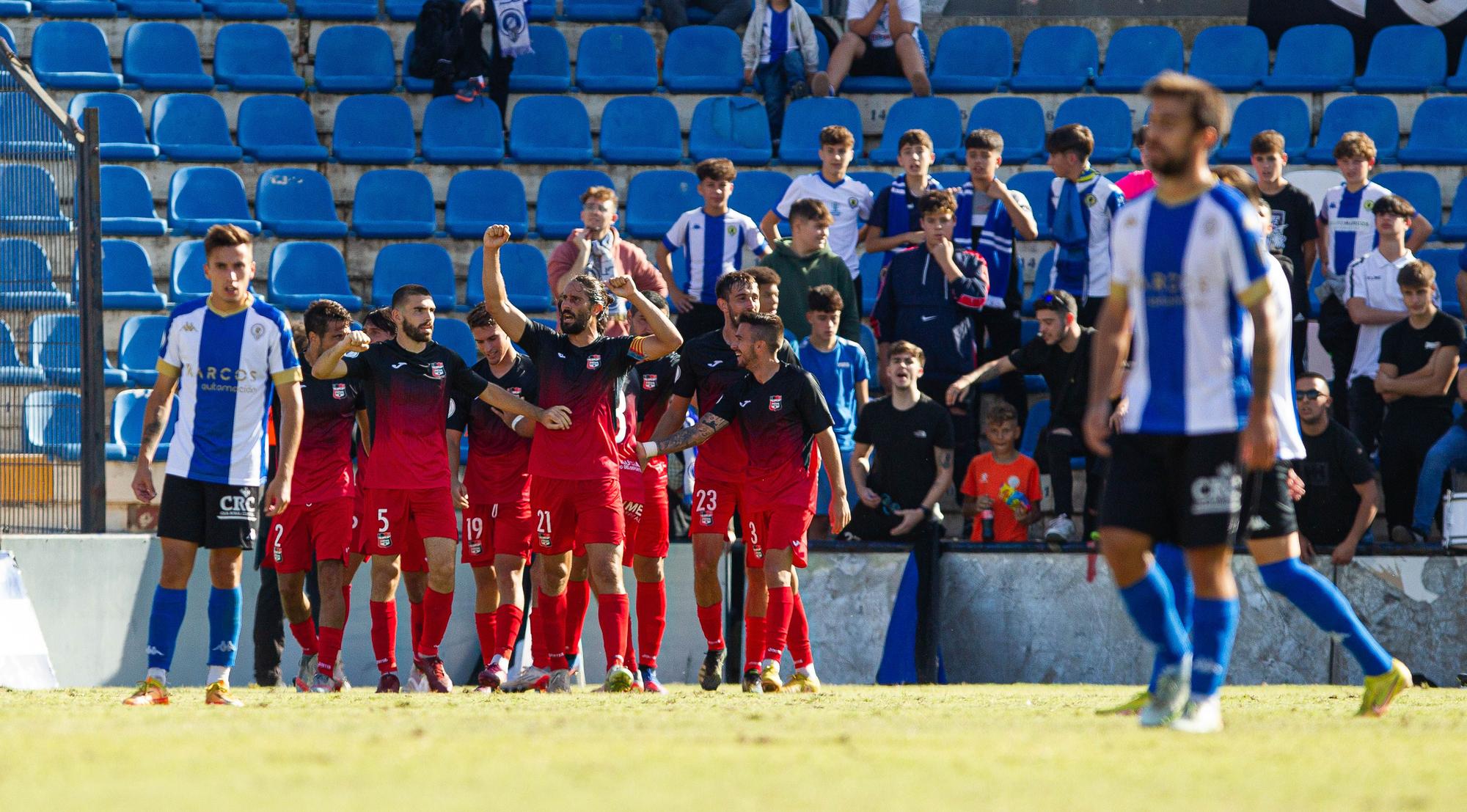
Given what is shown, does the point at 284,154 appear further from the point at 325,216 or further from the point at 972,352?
the point at 972,352

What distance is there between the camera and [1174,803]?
3.76m

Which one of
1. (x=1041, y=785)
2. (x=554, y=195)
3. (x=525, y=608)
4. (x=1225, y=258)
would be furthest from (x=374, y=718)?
(x=554, y=195)

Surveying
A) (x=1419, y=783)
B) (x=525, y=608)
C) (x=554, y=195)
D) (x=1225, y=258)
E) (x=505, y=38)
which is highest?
(x=505, y=38)

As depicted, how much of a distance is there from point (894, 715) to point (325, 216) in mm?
8569

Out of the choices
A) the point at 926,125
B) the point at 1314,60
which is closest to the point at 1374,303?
the point at 1314,60

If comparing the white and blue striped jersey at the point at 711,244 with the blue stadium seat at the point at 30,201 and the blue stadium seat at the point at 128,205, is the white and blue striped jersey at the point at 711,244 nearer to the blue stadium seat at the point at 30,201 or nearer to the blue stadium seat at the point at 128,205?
the blue stadium seat at the point at 30,201

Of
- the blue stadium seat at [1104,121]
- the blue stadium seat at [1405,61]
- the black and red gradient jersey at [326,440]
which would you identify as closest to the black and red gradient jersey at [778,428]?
the black and red gradient jersey at [326,440]

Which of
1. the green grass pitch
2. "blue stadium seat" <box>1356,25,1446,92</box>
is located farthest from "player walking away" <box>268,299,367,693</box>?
"blue stadium seat" <box>1356,25,1446,92</box>

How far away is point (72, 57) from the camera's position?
568 inches

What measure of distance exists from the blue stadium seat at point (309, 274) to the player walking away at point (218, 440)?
531 cm

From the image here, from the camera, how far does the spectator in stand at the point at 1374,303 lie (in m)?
10.9

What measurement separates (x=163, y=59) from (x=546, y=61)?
3.37m

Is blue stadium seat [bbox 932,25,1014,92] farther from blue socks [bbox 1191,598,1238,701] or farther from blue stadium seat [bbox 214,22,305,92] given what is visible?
blue socks [bbox 1191,598,1238,701]

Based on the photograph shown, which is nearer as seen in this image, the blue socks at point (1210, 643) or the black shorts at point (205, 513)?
the blue socks at point (1210, 643)
